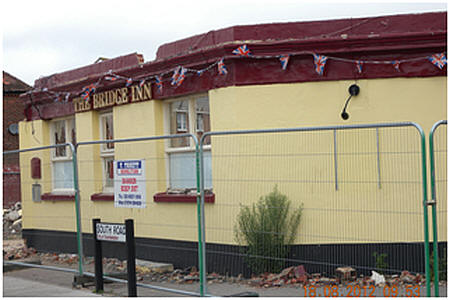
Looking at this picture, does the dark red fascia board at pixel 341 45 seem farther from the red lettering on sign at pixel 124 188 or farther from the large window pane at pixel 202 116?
the red lettering on sign at pixel 124 188

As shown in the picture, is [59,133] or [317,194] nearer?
[317,194]

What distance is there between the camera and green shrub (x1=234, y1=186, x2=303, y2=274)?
28.8ft

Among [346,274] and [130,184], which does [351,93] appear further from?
[130,184]

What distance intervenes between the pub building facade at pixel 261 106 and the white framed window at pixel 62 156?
179cm

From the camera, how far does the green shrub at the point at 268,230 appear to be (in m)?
8.77

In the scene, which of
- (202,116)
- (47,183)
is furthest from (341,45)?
(47,183)

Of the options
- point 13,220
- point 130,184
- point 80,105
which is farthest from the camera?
point 13,220

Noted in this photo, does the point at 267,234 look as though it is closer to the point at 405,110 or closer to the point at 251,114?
the point at 251,114

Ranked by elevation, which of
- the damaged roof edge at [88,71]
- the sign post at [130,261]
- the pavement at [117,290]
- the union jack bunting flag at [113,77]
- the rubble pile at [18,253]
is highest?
the damaged roof edge at [88,71]

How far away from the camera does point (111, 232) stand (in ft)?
26.4

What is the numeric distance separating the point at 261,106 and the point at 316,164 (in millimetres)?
1707

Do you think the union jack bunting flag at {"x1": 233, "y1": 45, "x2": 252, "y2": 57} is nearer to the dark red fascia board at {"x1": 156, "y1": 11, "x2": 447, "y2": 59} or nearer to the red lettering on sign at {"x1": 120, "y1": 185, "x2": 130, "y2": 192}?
the dark red fascia board at {"x1": 156, "y1": 11, "x2": 447, "y2": 59}

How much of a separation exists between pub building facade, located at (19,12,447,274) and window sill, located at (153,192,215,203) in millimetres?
19

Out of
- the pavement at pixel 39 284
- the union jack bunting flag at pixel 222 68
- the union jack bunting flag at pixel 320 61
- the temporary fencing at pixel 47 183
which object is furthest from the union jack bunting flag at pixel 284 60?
the temporary fencing at pixel 47 183
